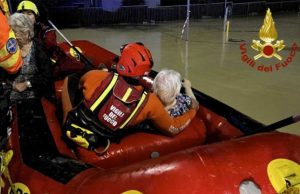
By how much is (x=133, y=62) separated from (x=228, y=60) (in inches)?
146

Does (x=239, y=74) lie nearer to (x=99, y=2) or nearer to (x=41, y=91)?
(x=41, y=91)

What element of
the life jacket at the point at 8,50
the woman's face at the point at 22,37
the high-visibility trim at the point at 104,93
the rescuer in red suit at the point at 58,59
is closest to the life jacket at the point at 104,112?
the high-visibility trim at the point at 104,93

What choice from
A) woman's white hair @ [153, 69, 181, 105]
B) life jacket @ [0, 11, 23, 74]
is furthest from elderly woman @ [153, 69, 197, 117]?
life jacket @ [0, 11, 23, 74]

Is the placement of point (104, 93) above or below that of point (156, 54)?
above

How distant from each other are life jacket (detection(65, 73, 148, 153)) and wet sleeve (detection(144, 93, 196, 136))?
0.06m

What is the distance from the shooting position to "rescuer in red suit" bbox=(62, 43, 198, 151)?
5.60 feet

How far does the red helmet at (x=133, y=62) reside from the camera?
1.83 meters

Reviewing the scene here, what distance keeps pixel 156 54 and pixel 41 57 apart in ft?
11.2

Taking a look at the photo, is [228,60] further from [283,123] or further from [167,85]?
[283,123]

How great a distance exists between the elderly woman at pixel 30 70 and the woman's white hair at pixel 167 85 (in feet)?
2.56

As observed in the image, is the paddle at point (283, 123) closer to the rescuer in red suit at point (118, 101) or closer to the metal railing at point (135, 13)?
the rescuer in red suit at point (118, 101)

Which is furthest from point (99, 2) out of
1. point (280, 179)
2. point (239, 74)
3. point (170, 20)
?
point (280, 179)

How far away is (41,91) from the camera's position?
2.32m

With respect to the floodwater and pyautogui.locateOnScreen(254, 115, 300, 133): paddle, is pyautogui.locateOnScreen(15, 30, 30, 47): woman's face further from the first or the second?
the floodwater
